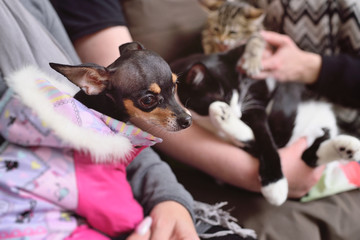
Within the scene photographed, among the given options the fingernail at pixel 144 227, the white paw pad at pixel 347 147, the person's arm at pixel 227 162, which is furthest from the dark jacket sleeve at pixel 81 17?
the white paw pad at pixel 347 147

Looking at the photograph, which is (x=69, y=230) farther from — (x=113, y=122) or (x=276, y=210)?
(x=276, y=210)

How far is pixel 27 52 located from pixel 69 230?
8.5 inches

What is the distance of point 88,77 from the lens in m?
0.20

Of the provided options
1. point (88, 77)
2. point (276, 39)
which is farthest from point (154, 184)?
point (276, 39)

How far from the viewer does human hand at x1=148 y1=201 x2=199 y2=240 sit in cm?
41

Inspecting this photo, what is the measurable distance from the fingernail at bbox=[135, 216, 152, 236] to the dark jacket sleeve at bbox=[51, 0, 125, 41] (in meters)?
0.27

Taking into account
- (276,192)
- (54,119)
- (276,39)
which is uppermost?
(54,119)

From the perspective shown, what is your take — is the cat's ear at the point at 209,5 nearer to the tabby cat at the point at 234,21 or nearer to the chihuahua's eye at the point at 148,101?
the tabby cat at the point at 234,21

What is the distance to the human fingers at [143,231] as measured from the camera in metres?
0.39

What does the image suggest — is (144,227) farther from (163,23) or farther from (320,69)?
(320,69)

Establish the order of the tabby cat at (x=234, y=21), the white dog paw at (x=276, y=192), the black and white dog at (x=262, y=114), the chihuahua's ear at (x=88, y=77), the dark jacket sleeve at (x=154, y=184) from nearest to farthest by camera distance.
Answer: the chihuahua's ear at (x=88, y=77) → the black and white dog at (x=262, y=114) → the dark jacket sleeve at (x=154, y=184) → the white dog paw at (x=276, y=192) → the tabby cat at (x=234, y=21)

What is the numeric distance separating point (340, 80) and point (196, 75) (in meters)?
0.60

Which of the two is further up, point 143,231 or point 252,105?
point 252,105

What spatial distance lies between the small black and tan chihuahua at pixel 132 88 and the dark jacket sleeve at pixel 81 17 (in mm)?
125
